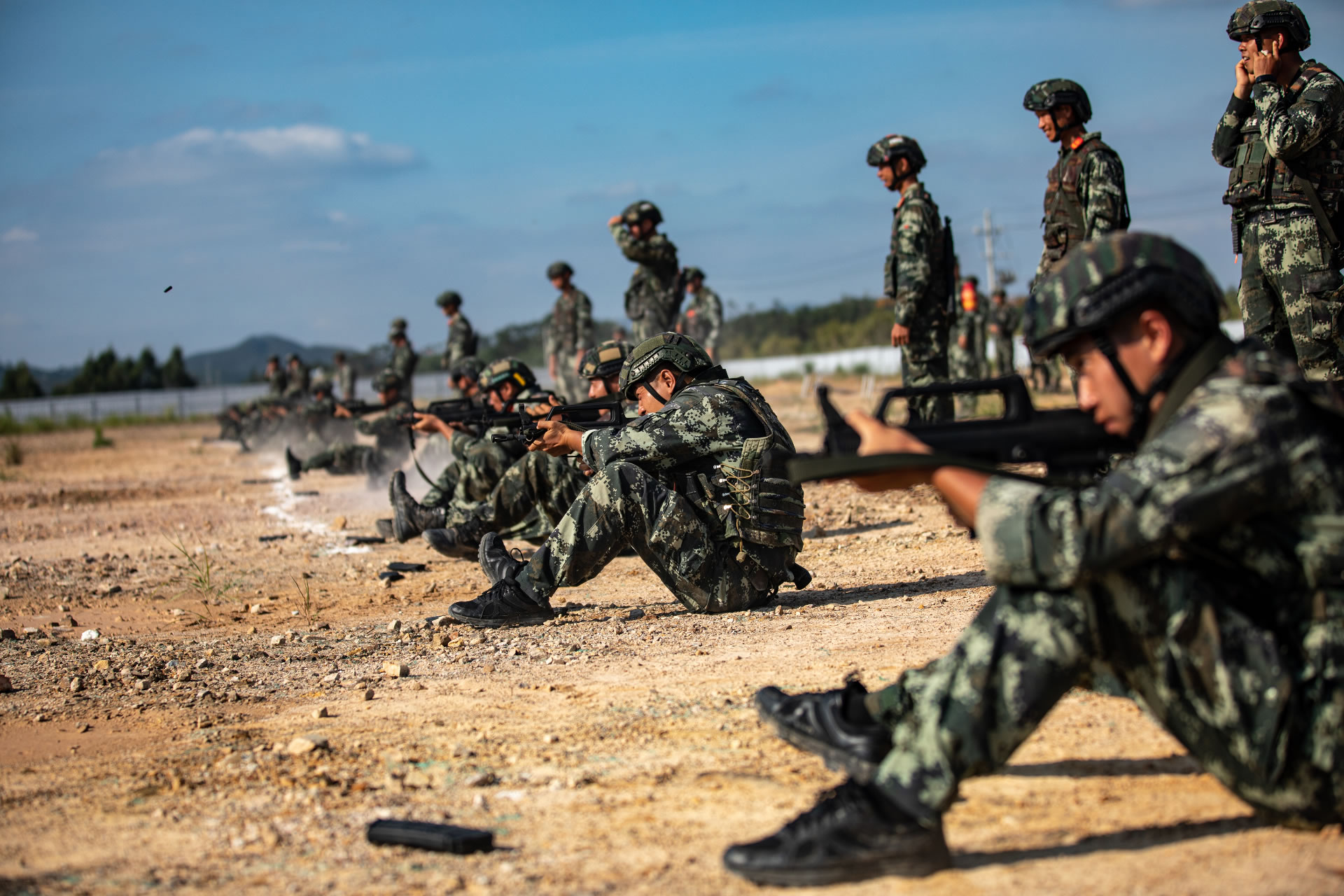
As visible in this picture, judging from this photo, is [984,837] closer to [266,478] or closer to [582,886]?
[582,886]

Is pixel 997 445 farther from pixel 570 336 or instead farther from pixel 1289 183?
pixel 570 336

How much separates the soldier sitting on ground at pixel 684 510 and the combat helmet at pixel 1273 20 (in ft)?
11.4

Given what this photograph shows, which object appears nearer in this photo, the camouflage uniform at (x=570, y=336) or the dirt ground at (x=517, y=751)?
the dirt ground at (x=517, y=751)

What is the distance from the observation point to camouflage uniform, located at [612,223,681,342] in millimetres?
12759

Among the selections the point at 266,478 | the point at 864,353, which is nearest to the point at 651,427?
the point at 266,478

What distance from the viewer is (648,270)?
13.0 metres

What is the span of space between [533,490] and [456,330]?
10.1 m

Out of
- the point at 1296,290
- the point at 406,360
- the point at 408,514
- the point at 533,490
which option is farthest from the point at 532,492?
the point at 406,360

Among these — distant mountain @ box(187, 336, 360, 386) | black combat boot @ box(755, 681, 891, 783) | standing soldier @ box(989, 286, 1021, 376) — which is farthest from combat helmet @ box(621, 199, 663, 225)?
distant mountain @ box(187, 336, 360, 386)

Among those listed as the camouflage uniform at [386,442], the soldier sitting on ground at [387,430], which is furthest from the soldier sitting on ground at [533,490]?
the camouflage uniform at [386,442]

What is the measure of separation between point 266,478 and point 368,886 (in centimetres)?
1548

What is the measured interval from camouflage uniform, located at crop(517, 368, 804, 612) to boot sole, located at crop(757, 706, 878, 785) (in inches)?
75.6

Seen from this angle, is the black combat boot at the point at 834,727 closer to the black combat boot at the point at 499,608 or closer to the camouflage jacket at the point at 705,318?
the black combat boot at the point at 499,608

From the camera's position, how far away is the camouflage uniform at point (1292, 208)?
241 inches
